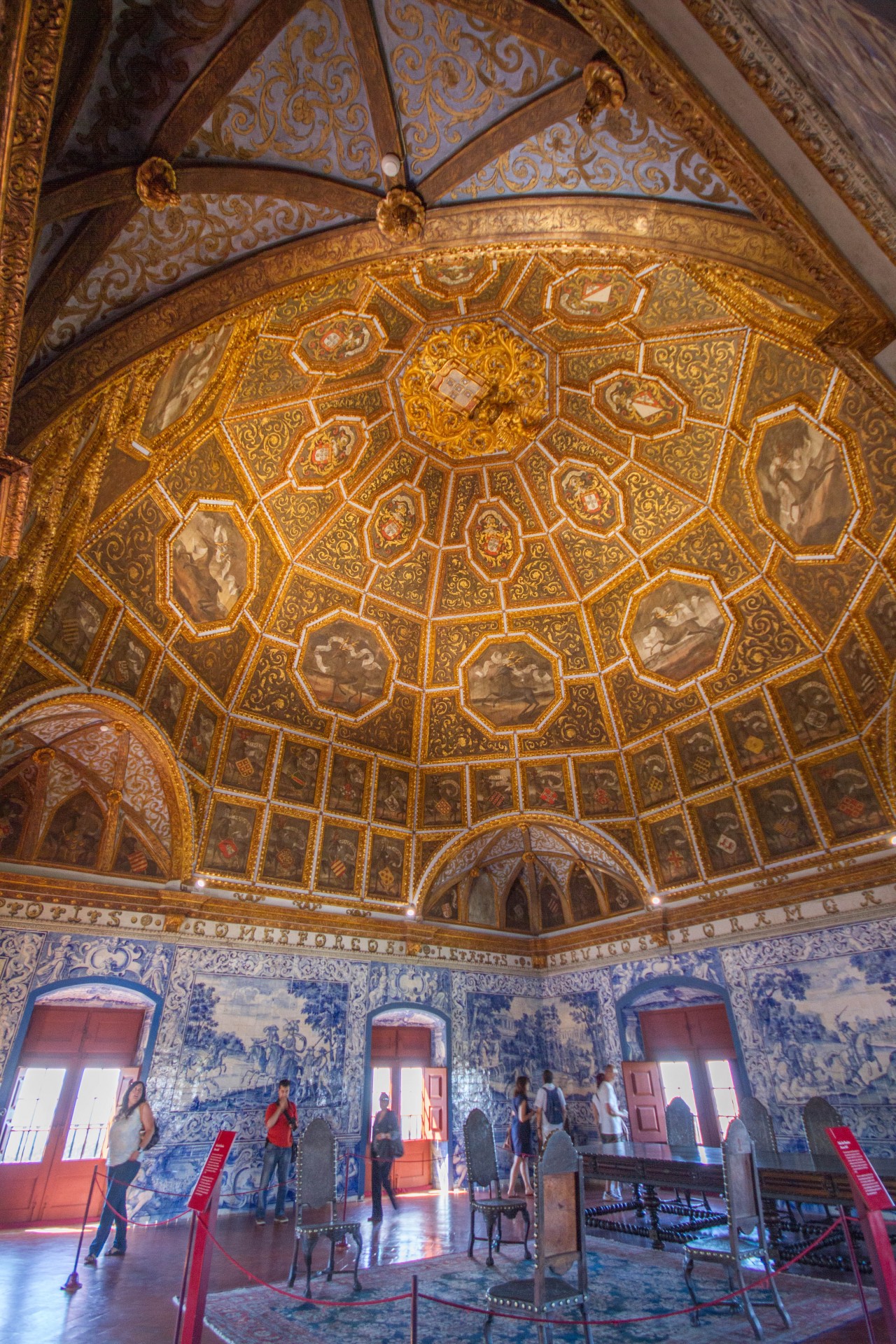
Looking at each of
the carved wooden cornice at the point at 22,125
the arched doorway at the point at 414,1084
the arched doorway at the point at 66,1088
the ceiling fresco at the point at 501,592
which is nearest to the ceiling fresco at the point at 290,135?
the ceiling fresco at the point at 501,592

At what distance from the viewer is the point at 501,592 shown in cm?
1558

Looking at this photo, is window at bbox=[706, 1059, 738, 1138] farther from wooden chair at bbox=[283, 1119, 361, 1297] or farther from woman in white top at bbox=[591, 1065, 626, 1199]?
wooden chair at bbox=[283, 1119, 361, 1297]

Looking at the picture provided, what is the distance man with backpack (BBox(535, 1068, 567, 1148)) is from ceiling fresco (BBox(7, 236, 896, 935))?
5.97 metres

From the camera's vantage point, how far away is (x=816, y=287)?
5.83m

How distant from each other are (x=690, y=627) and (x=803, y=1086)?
8.44 m

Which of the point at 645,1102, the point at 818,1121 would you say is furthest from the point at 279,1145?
the point at 818,1121

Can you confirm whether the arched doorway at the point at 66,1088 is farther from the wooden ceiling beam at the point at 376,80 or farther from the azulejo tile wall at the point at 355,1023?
the wooden ceiling beam at the point at 376,80

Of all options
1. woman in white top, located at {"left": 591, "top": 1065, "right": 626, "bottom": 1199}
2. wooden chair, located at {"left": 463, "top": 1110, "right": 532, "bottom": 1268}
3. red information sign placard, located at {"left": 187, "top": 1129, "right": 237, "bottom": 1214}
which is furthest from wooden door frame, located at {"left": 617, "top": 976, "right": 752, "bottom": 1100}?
red information sign placard, located at {"left": 187, "top": 1129, "right": 237, "bottom": 1214}

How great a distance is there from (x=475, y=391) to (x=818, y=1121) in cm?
1311

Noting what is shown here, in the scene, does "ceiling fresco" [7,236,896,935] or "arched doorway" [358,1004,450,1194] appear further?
"arched doorway" [358,1004,450,1194]

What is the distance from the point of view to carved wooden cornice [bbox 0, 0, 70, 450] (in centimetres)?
326

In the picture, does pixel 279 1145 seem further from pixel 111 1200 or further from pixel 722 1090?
pixel 722 1090

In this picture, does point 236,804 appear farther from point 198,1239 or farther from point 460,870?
point 198,1239

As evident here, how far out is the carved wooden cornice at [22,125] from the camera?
326 centimetres
